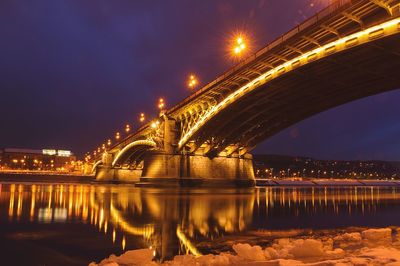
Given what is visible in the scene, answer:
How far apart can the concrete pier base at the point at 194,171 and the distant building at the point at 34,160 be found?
13255cm

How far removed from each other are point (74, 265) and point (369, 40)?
22078 mm

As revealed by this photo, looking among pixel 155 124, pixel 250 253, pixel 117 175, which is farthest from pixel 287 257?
pixel 117 175

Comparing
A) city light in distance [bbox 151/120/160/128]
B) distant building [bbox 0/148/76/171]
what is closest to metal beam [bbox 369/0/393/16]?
city light in distance [bbox 151/120/160/128]

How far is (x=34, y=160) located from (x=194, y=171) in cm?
14340

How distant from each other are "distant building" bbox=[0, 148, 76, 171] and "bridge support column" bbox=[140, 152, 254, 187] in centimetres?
13260

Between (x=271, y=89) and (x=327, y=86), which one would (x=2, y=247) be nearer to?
(x=271, y=89)

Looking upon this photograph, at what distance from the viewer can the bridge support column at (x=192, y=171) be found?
47031 millimetres

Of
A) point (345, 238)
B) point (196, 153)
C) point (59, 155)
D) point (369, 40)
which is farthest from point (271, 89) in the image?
point (59, 155)

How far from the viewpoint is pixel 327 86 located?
115ft

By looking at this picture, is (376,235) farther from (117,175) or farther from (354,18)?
(117,175)

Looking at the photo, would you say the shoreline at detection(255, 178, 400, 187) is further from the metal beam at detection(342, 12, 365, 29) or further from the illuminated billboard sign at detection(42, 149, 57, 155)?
the illuminated billboard sign at detection(42, 149, 57, 155)

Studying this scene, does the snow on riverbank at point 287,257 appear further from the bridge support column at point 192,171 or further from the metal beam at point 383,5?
the bridge support column at point 192,171

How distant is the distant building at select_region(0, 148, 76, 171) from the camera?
164 meters

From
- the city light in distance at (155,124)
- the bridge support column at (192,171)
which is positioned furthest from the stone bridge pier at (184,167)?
the city light in distance at (155,124)
